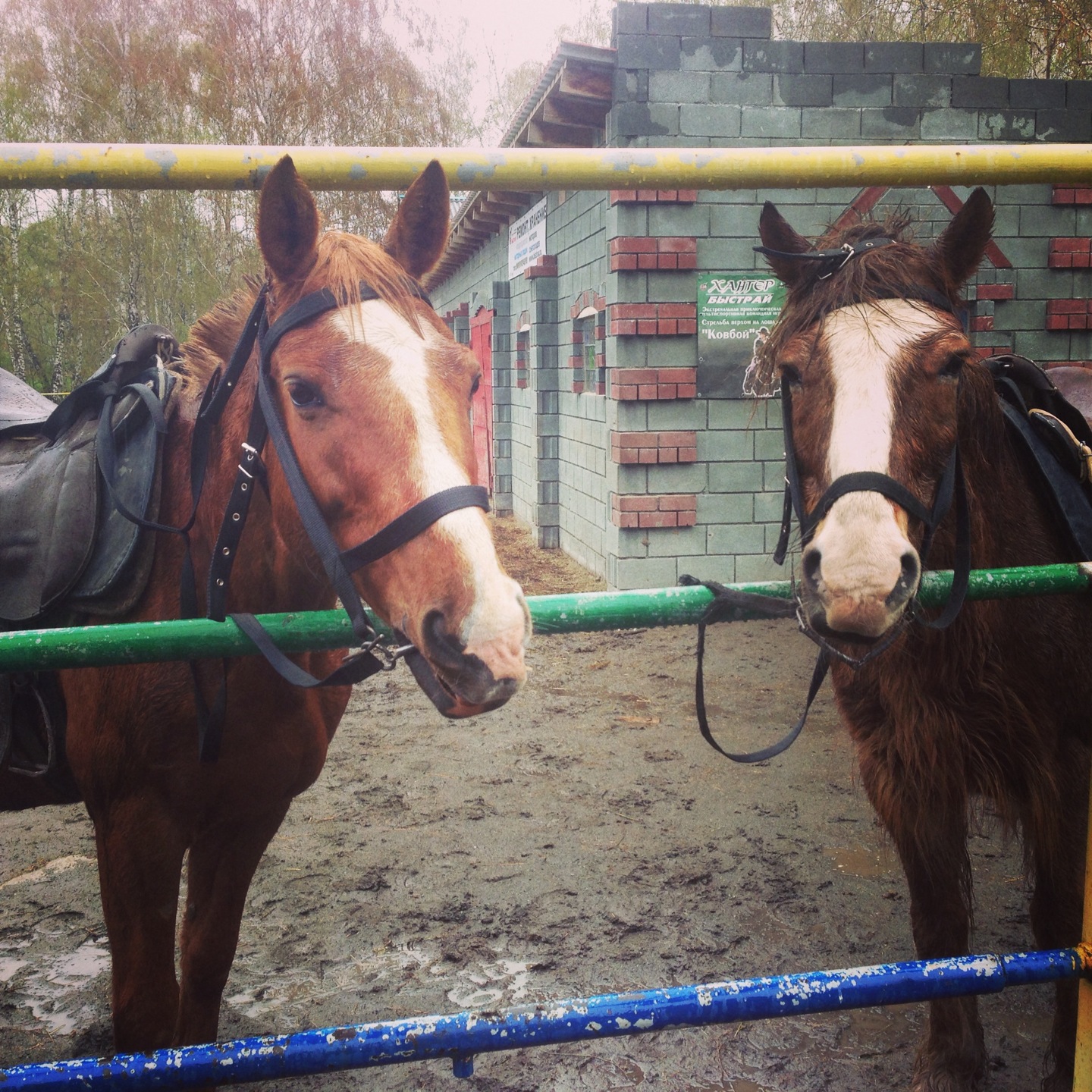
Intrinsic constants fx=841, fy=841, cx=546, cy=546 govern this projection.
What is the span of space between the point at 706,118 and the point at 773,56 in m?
0.74

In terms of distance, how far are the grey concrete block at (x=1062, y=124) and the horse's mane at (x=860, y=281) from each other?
687 cm

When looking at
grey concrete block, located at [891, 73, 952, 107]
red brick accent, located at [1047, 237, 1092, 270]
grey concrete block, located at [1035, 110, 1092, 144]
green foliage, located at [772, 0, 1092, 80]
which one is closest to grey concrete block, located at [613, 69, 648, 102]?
grey concrete block, located at [891, 73, 952, 107]

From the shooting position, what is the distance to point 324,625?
1078 mm

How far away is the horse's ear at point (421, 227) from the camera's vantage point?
1.44 m

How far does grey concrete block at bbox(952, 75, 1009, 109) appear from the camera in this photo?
23.4 ft

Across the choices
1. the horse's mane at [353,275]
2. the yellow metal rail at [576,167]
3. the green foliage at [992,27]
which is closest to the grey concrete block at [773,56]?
the yellow metal rail at [576,167]

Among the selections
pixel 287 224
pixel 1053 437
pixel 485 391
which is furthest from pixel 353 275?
pixel 485 391

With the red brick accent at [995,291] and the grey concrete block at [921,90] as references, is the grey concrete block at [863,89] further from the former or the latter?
the red brick accent at [995,291]

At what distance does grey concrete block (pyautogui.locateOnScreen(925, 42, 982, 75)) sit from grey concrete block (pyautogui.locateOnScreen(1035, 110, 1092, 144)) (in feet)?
2.36

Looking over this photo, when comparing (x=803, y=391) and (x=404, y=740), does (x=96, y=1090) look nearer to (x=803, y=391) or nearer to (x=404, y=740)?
(x=803, y=391)

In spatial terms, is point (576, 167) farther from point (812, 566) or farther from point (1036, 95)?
point (1036, 95)

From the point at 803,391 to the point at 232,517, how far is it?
45.3 inches

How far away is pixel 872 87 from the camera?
23.2 feet

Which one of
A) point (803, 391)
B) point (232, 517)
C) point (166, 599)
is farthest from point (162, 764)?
point (803, 391)
